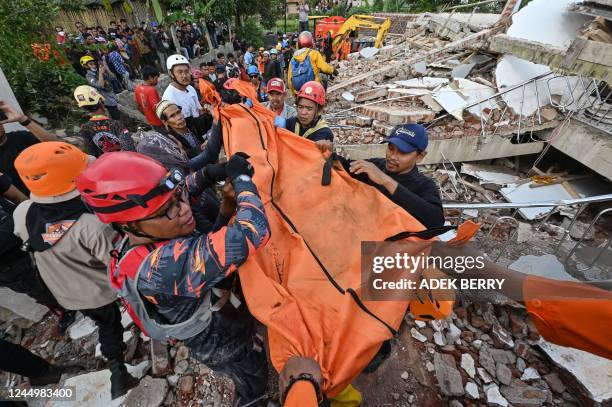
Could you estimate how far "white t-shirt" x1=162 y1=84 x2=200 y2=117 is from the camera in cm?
428

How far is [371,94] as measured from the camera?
731 centimetres

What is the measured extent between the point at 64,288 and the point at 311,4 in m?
41.0

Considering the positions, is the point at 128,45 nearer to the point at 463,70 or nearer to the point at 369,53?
the point at 369,53

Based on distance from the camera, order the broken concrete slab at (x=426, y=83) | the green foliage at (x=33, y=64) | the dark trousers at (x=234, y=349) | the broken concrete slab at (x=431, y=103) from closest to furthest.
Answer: the dark trousers at (x=234, y=349), the green foliage at (x=33, y=64), the broken concrete slab at (x=431, y=103), the broken concrete slab at (x=426, y=83)

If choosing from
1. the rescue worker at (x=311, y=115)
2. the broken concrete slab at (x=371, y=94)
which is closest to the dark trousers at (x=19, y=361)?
the rescue worker at (x=311, y=115)

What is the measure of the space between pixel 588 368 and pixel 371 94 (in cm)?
662

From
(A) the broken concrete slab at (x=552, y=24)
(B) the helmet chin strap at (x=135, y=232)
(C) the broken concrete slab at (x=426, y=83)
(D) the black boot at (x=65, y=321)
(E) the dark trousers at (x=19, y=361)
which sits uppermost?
(A) the broken concrete slab at (x=552, y=24)

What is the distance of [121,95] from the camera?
330 inches

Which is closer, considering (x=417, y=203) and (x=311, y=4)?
(x=417, y=203)

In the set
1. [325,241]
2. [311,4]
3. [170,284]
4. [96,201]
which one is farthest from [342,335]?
[311,4]

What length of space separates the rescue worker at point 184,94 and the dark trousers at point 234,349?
310cm

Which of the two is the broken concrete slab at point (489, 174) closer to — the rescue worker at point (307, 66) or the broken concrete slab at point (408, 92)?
the broken concrete slab at point (408, 92)

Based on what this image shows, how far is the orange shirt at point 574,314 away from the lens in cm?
152

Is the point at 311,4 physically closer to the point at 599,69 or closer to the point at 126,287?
the point at 599,69
